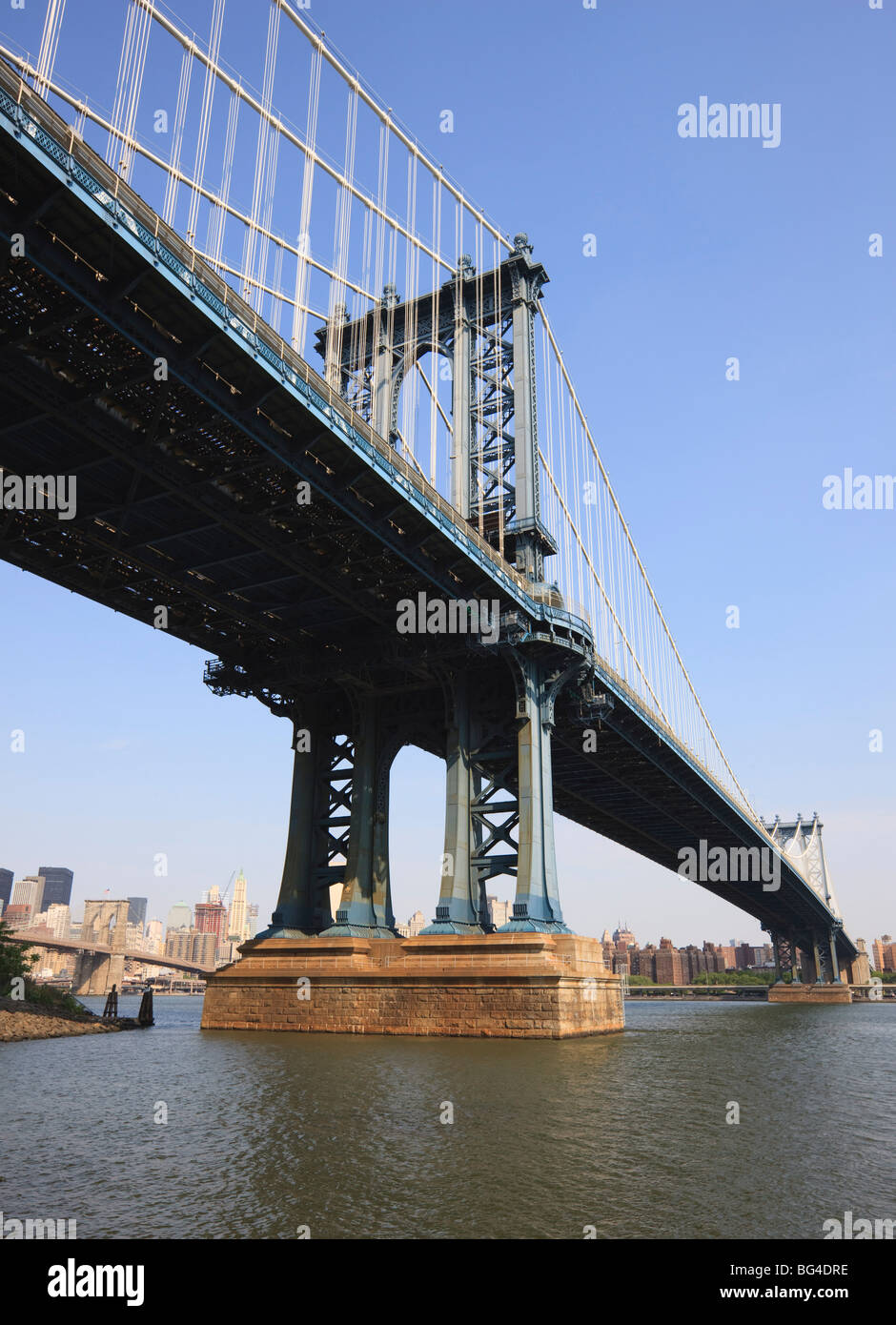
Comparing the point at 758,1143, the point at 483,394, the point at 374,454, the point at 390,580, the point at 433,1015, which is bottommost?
the point at 433,1015

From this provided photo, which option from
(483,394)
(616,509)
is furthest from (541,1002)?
(616,509)

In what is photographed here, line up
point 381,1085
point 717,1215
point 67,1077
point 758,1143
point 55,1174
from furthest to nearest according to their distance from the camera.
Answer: point 67,1077
point 381,1085
point 758,1143
point 55,1174
point 717,1215

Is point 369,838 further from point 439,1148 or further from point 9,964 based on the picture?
point 439,1148

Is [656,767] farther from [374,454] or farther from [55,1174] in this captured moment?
[55,1174]

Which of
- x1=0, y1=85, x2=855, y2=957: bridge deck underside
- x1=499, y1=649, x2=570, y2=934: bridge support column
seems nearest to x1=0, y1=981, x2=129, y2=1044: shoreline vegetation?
x1=0, y1=85, x2=855, y2=957: bridge deck underside

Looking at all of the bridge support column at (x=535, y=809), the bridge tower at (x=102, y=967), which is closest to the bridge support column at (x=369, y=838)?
the bridge support column at (x=535, y=809)

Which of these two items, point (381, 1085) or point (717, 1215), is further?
point (381, 1085)
